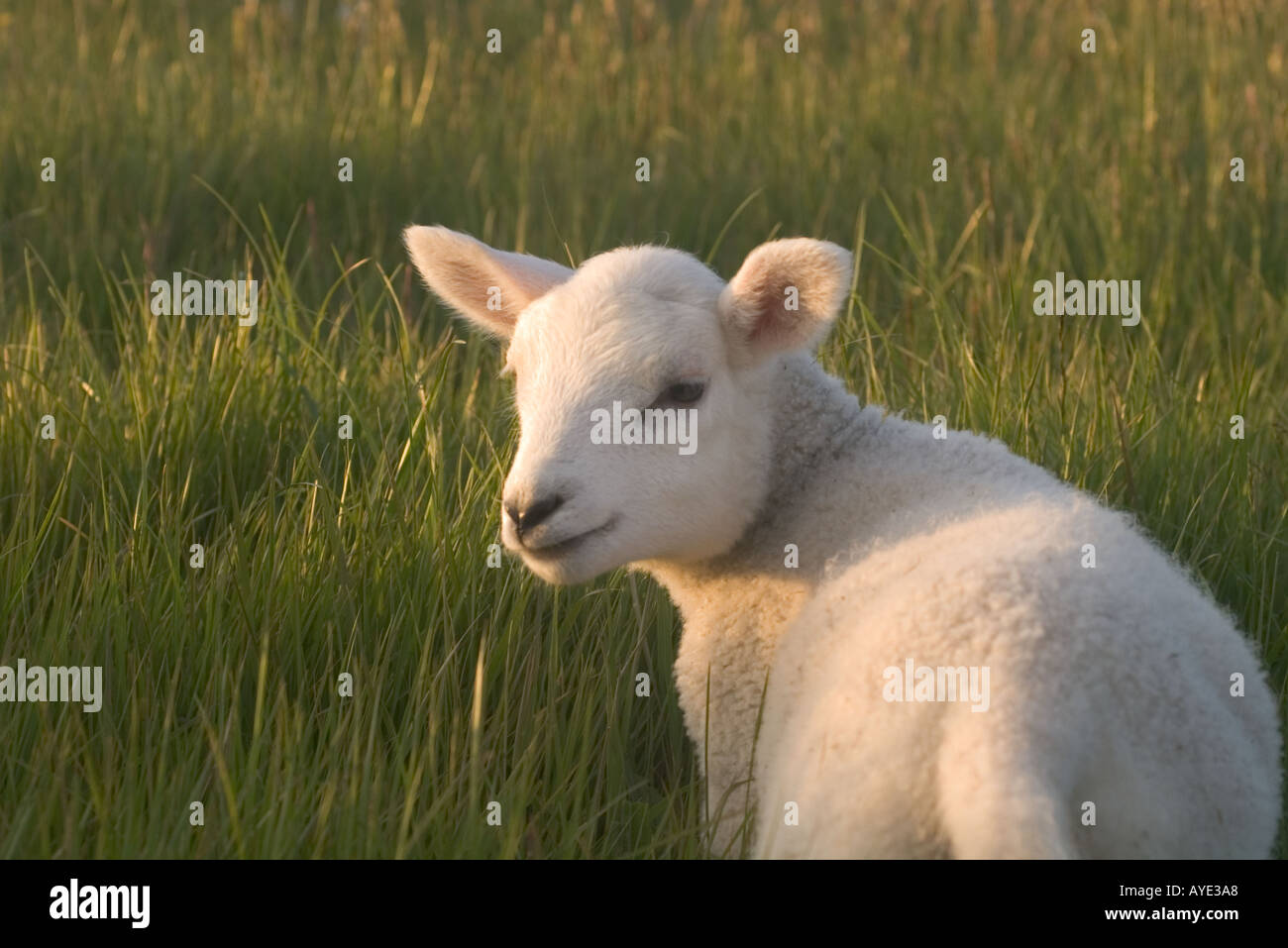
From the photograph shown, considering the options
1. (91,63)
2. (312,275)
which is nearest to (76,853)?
(312,275)

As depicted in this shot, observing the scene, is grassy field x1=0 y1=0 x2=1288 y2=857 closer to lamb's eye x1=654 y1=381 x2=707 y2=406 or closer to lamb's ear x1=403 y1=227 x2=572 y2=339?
lamb's ear x1=403 y1=227 x2=572 y2=339

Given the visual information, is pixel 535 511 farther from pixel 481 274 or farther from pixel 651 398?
pixel 481 274

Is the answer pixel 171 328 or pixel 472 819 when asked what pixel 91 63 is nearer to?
A: pixel 171 328

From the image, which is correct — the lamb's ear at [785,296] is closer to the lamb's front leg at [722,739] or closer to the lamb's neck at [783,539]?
the lamb's neck at [783,539]

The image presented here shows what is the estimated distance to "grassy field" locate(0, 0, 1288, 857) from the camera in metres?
3.13

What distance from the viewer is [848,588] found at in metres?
2.83

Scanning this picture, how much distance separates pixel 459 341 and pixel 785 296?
122cm

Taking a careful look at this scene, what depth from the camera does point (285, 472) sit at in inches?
174

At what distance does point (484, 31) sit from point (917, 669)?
809 centimetres

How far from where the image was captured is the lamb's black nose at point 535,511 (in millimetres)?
2885

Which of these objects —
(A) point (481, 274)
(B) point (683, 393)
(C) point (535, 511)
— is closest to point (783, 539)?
(B) point (683, 393)

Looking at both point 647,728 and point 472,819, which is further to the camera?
point 647,728

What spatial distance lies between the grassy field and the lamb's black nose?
379 mm

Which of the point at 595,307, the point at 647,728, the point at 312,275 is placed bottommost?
the point at 647,728
